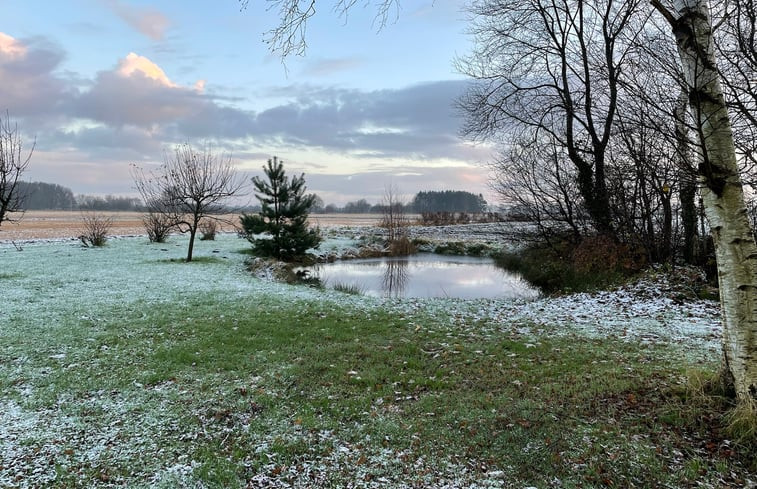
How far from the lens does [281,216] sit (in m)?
19.2

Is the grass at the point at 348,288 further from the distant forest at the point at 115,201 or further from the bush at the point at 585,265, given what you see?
the distant forest at the point at 115,201

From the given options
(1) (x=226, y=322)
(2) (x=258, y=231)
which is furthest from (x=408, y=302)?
(2) (x=258, y=231)

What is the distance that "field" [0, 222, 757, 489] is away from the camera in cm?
314

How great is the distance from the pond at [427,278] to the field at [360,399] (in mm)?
5638

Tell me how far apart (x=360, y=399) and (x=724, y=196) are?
3871mm

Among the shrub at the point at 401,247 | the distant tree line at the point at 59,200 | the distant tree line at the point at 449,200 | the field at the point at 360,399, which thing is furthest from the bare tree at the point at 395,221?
the distant tree line at the point at 59,200

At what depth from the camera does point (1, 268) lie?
47.8 ft

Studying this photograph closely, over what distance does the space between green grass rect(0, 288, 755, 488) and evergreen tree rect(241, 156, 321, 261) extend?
12.5m

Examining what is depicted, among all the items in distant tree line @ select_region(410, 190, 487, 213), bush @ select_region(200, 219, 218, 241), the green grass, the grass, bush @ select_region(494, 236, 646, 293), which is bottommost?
the grass

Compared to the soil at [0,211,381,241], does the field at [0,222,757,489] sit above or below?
below

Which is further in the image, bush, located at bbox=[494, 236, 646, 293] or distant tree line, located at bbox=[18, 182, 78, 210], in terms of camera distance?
distant tree line, located at bbox=[18, 182, 78, 210]

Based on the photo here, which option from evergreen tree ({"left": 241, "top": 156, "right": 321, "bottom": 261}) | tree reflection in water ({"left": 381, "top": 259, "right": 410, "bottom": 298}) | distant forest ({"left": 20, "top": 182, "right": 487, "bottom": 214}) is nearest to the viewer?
tree reflection in water ({"left": 381, "top": 259, "right": 410, "bottom": 298})

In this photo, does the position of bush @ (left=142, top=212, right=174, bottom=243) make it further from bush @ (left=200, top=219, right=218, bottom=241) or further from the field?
the field

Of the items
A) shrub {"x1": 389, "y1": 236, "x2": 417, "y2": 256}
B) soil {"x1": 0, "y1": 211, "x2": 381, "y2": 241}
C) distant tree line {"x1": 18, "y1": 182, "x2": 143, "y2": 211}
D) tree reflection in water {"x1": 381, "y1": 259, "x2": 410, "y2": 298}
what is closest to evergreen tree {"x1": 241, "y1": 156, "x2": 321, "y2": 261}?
soil {"x1": 0, "y1": 211, "x2": 381, "y2": 241}
